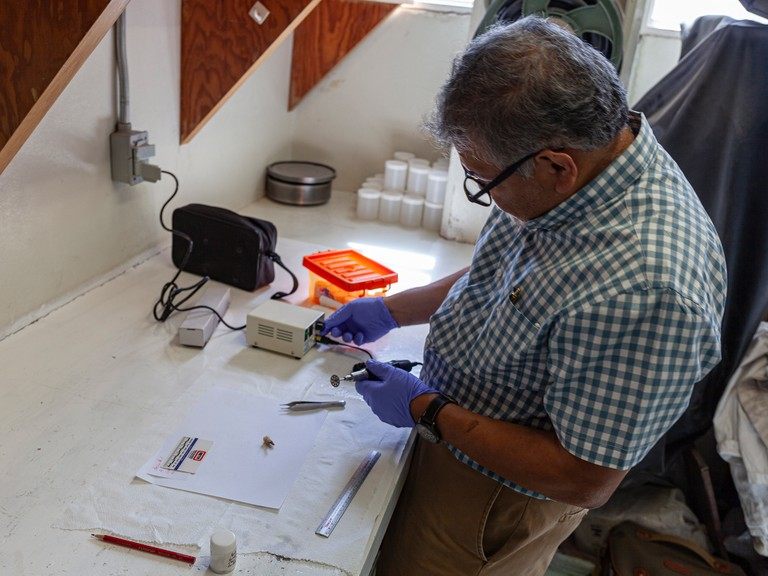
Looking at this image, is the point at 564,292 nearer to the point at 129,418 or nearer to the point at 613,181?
the point at 613,181

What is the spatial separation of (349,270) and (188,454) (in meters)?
0.67

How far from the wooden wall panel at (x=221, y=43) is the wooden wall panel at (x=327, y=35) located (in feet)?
1.93

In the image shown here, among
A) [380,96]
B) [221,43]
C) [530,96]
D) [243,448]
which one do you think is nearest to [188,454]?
[243,448]

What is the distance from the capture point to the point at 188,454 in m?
1.00

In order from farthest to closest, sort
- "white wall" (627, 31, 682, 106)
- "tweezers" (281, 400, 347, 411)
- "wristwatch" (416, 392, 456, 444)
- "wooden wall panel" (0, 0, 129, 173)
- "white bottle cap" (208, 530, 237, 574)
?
"white wall" (627, 31, 682, 106), "tweezers" (281, 400, 347, 411), "wristwatch" (416, 392, 456, 444), "wooden wall panel" (0, 0, 129, 173), "white bottle cap" (208, 530, 237, 574)

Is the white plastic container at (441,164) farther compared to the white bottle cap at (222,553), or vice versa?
the white plastic container at (441,164)

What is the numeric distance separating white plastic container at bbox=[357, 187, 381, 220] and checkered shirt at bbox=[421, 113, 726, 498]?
3.89ft

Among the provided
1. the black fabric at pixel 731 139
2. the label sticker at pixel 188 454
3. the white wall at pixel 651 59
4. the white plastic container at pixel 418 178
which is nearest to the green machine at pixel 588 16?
the black fabric at pixel 731 139

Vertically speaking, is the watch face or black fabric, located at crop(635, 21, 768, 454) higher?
black fabric, located at crop(635, 21, 768, 454)

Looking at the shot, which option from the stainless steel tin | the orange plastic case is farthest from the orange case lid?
the stainless steel tin

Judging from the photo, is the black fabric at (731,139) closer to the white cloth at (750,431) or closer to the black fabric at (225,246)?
the white cloth at (750,431)

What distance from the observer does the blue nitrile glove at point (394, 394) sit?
1.07 metres

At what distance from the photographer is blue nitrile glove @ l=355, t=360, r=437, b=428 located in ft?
3.52

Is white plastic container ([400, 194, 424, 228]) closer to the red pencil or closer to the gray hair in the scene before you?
the gray hair
